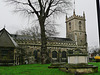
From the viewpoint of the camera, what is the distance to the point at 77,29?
5894 centimetres

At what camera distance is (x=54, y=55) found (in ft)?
153

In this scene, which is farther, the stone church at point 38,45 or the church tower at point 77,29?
the church tower at point 77,29

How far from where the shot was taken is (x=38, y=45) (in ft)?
143

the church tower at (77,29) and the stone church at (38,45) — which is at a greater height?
the church tower at (77,29)

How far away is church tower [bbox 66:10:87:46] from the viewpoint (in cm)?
5824

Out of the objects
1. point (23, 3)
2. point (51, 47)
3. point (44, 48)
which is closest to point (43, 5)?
point (23, 3)

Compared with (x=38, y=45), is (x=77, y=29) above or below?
above

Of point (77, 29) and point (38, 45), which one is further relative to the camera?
point (77, 29)

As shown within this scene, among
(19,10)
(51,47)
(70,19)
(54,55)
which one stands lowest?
(54,55)

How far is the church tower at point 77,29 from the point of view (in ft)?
191

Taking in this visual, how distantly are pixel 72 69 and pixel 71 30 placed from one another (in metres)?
53.2

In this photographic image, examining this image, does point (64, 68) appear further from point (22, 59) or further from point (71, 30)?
point (71, 30)

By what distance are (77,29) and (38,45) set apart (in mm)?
23965

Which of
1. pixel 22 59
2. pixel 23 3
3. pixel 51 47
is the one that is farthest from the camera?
pixel 51 47
